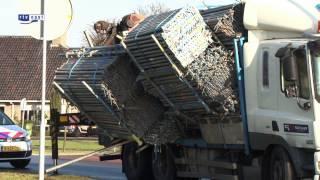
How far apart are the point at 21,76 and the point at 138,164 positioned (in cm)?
4844

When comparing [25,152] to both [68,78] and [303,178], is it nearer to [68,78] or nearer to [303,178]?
[68,78]

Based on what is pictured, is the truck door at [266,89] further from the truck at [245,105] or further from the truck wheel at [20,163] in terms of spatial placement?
the truck wheel at [20,163]

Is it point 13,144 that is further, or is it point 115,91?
point 13,144

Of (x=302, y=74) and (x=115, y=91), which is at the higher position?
(x=302, y=74)

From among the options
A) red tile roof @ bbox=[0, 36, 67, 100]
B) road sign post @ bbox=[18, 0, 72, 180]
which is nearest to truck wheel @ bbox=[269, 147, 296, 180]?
road sign post @ bbox=[18, 0, 72, 180]

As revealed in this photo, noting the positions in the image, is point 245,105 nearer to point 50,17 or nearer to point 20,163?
point 50,17

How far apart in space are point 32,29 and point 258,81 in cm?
361

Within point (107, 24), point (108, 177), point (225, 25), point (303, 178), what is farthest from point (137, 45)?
point (108, 177)

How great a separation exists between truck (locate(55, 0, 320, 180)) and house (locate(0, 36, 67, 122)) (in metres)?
44.9

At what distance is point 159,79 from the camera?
12320 millimetres

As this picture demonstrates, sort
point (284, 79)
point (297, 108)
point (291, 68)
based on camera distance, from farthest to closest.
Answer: point (284, 79) < point (297, 108) < point (291, 68)

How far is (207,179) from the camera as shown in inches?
533

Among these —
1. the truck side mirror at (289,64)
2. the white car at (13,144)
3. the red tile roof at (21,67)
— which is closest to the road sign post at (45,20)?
the truck side mirror at (289,64)

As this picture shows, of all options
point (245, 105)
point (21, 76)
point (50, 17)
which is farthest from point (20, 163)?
point (21, 76)
